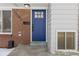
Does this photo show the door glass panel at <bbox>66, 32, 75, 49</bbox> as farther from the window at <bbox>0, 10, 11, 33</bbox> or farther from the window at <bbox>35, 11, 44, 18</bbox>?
the window at <bbox>0, 10, 11, 33</bbox>

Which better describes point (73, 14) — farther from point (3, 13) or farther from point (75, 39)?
point (3, 13)

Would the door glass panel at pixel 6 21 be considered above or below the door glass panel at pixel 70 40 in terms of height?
above

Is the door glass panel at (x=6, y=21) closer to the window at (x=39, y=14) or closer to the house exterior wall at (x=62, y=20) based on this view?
the window at (x=39, y=14)

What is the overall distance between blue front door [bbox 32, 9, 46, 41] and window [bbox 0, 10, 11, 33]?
112 cm

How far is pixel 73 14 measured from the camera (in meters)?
5.54

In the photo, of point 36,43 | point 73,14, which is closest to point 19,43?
point 36,43

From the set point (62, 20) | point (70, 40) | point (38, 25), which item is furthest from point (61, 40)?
point (38, 25)

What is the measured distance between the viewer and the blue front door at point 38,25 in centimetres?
809

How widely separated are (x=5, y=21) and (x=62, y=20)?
348 centimetres

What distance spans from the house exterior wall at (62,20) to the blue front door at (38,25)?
239 centimetres

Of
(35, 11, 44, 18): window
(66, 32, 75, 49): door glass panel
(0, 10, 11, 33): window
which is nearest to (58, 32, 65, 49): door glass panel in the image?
(66, 32, 75, 49): door glass panel

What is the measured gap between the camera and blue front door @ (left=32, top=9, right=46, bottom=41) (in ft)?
26.5

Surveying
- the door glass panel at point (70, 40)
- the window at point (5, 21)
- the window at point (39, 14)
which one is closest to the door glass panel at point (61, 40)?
the door glass panel at point (70, 40)

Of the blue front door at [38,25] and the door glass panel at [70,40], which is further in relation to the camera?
the blue front door at [38,25]
